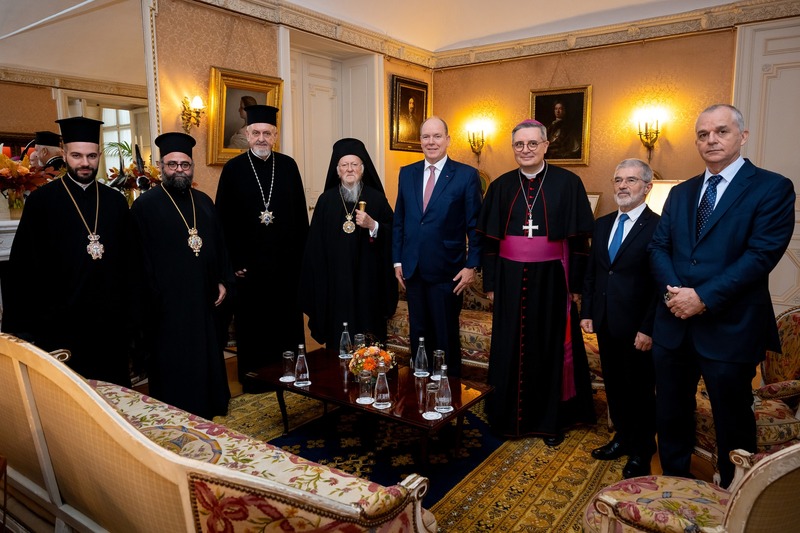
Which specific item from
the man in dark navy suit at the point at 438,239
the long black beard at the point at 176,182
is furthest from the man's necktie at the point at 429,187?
the long black beard at the point at 176,182

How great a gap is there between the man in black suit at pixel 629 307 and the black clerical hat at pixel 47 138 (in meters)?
4.20

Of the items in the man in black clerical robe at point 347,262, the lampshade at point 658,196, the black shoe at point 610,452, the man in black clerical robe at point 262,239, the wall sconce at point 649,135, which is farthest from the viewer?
the wall sconce at point 649,135

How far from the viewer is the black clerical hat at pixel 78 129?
319cm

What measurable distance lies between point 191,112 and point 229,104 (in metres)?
0.49

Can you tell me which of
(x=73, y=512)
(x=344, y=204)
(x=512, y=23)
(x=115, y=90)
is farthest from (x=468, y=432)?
(x=512, y=23)

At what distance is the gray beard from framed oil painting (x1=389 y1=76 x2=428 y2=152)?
3.64 meters

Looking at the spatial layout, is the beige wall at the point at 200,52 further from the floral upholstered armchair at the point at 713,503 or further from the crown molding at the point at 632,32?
the floral upholstered armchair at the point at 713,503

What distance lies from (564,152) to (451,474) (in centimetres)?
554

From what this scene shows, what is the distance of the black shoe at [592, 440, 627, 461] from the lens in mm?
3428

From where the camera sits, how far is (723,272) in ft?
8.28

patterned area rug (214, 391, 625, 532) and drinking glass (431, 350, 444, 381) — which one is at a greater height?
drinking glass (431, 350, 444, 381)

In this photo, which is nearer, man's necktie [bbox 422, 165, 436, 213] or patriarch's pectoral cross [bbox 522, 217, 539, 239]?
patriarch's pectoral cross [bbox 522, 217, 539, 239]

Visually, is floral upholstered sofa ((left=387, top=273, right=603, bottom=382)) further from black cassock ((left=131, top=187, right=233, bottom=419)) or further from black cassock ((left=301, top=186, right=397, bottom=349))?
black cassock ((left=131, top=187, right=233, bottom=419))

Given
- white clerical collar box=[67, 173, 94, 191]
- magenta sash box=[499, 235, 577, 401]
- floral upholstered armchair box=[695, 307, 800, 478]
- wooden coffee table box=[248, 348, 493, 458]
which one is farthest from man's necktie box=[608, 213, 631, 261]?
white clerical collar box=[67, 173, 94, 191]
